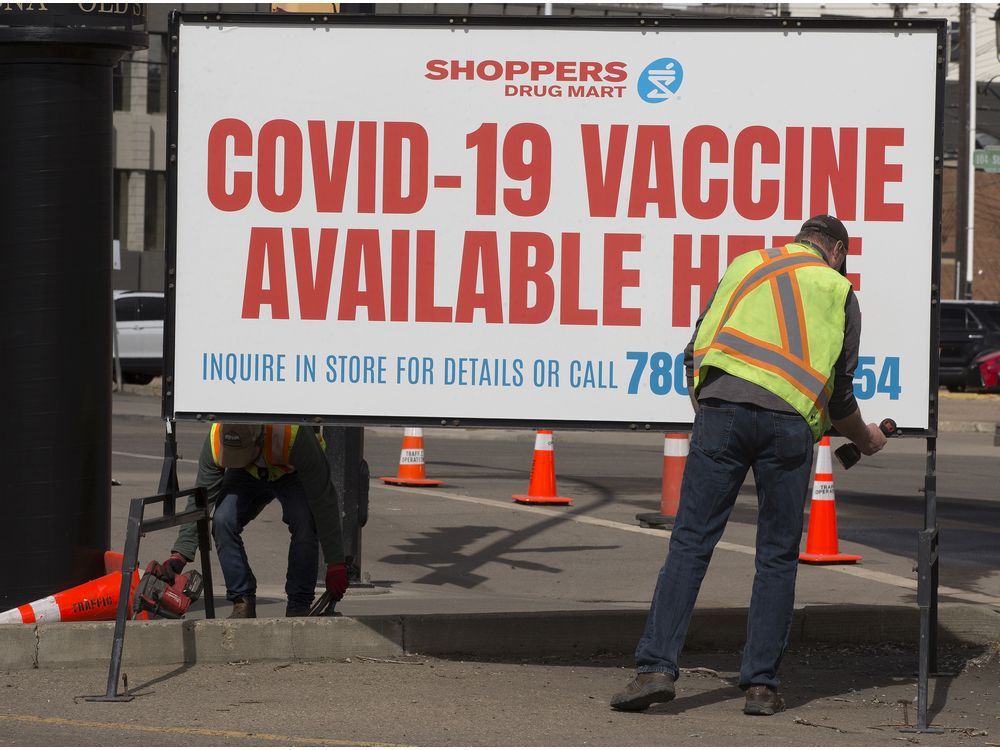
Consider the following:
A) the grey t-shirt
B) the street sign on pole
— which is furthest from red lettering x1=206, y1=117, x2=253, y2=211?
the street sign on pole

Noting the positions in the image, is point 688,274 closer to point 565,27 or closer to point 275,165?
point 565,27

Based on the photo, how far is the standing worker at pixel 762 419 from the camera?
19.8ft

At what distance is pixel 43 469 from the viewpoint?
287 inches

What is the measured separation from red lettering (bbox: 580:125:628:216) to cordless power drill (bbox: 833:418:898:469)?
142 cm

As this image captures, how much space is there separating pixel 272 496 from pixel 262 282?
1.51 m

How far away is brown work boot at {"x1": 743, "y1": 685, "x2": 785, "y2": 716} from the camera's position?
6.04m

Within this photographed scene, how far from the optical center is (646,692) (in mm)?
5988

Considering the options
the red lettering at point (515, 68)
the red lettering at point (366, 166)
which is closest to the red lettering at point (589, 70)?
the red lettering at point (515, 68)

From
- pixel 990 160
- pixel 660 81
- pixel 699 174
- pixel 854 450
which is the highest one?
pixel 990 160

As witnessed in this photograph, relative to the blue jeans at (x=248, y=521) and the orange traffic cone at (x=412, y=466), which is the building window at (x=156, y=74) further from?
the blue jeans at (x=248, y=521)

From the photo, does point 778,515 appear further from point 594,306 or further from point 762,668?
point 594,306

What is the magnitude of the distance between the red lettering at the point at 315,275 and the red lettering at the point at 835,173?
202 centimetres

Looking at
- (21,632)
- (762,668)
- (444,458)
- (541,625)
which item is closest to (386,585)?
(541,625)

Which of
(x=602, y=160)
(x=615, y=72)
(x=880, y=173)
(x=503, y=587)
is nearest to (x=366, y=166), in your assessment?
(x=602, y=160)
